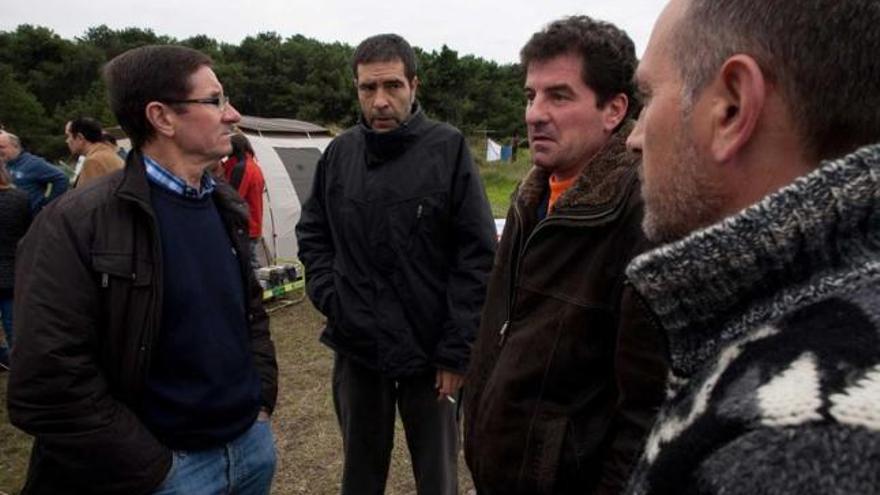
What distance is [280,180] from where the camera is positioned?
906cm

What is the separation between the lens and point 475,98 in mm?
45438

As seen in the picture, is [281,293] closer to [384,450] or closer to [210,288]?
[384,450]

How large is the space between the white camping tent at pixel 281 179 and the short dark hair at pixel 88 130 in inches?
95.9


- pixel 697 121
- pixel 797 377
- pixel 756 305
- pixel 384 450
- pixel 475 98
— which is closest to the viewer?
pixel 797 377

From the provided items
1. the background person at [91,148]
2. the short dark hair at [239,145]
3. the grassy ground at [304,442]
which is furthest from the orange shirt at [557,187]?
the short dark hair at [239,145]

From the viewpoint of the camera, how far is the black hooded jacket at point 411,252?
2738 millimetres

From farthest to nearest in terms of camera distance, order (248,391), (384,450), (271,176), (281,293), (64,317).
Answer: (271,176), (281,293), (384,450), (248,391), (64,317)

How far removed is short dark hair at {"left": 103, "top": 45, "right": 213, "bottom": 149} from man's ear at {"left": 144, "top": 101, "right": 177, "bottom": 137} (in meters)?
0.02

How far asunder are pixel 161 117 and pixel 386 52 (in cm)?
112

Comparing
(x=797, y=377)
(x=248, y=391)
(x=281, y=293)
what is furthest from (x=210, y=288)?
(x=281, y=293)

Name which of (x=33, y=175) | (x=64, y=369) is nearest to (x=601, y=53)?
(x=64, y=369)

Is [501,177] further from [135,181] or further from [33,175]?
[135,181]

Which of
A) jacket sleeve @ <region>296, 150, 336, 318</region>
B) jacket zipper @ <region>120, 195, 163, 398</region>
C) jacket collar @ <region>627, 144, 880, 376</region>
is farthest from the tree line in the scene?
jacket collar @ <region>627, 144, 880, 376</region>

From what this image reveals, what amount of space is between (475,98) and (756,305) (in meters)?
46.1
